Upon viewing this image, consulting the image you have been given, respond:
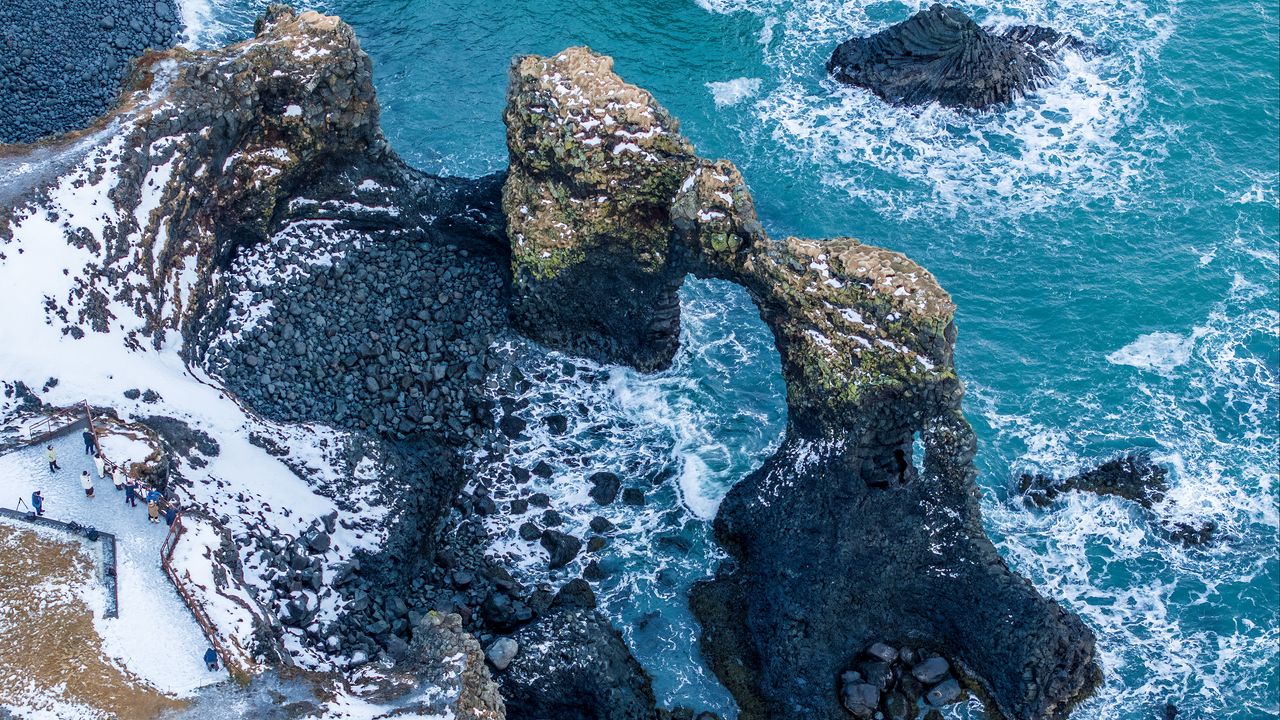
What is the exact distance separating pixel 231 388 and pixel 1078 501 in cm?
3151

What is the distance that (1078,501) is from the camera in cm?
4422

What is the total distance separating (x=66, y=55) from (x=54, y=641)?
3233cm

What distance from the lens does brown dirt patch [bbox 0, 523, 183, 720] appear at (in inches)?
1179

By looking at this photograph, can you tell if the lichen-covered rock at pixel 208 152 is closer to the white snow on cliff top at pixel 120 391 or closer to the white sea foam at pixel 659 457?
Answer: the white snow on cliff top at pixel 120 391

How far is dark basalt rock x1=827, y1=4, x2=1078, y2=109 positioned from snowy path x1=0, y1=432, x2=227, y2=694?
134 feet

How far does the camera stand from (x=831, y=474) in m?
39.1

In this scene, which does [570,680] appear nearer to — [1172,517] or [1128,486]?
[1128,486]

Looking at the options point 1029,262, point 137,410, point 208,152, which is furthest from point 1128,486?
point 208,152

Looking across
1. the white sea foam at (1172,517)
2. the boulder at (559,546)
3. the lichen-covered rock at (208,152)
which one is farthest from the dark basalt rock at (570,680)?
the lichen-covered rock at (208,152)

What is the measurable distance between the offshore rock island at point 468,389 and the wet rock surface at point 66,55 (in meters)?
9.57

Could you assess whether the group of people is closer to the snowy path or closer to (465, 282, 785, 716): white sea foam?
the snowy path

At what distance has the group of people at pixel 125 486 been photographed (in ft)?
113

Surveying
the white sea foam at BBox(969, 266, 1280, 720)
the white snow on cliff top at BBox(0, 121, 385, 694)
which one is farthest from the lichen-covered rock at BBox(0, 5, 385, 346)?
the white sea foam at BBox(969, 266, 1280, 720)

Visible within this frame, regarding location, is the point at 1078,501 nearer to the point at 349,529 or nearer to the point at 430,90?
the point at 349,529
